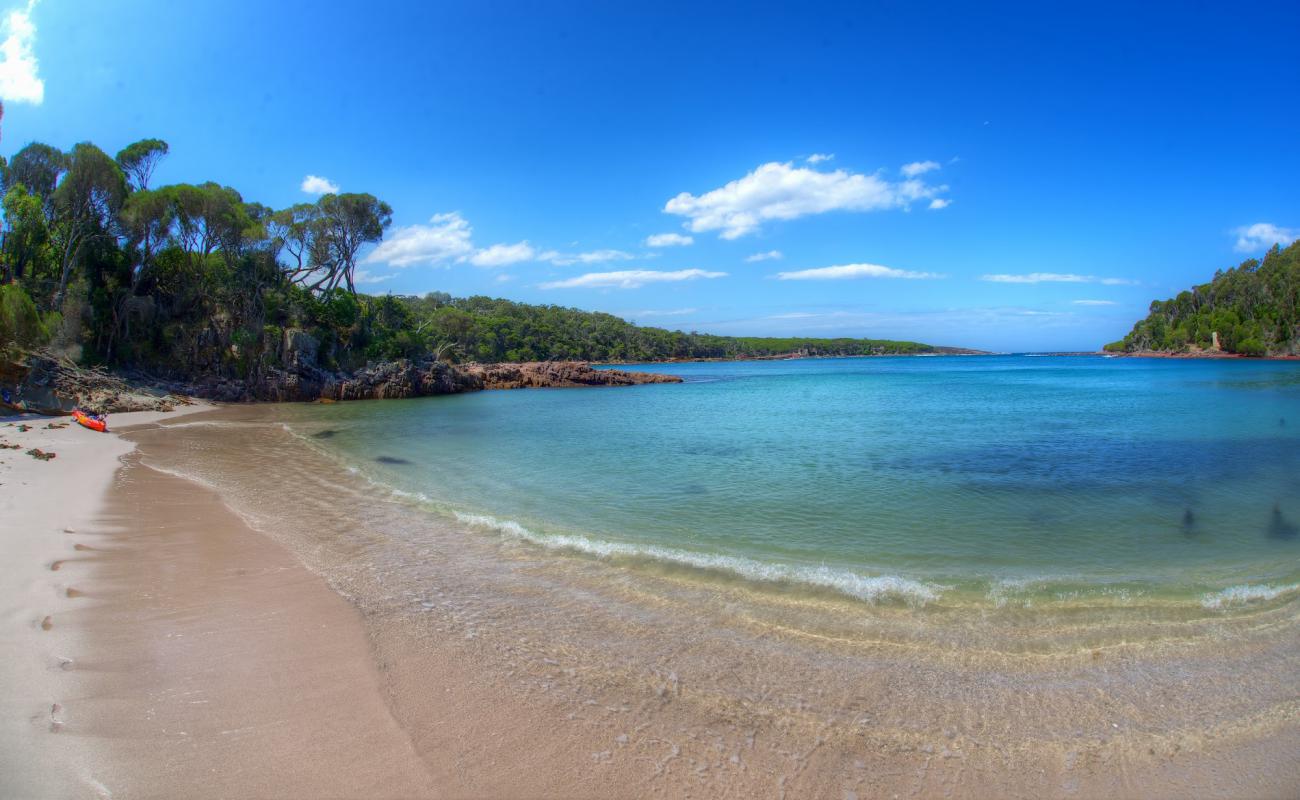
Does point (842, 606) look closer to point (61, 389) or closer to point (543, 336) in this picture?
point (61, 389)

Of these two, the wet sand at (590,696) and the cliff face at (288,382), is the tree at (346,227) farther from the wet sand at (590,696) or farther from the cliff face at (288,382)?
the wet sand at (590,696)

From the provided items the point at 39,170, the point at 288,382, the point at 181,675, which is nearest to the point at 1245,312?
the point at 288,382

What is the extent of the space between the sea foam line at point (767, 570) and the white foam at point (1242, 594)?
2688 millimetres

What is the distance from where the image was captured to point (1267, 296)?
9025cm

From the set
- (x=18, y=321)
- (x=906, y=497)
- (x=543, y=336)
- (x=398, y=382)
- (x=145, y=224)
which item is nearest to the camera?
(x=906, y=497)

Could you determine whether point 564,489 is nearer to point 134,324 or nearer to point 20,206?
point 20,206

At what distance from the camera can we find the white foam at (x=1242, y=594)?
20.1 ft

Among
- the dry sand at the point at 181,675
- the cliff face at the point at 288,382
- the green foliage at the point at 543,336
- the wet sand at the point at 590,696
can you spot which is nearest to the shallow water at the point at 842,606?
the wet sand at the point at 590,696

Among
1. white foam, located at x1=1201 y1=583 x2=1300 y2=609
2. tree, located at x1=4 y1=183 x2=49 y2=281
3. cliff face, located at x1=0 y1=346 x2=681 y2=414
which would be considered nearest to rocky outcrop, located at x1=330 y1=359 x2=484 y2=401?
cliff face, located at x1=0 y1=346 x2=681 y2=414

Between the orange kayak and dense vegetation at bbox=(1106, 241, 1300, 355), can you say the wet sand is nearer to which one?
the orange kayak

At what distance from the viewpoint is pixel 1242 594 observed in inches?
249

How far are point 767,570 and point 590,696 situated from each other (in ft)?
11.0

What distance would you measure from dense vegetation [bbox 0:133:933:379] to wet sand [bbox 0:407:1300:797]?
→ 25842mm

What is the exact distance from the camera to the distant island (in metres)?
28.2
